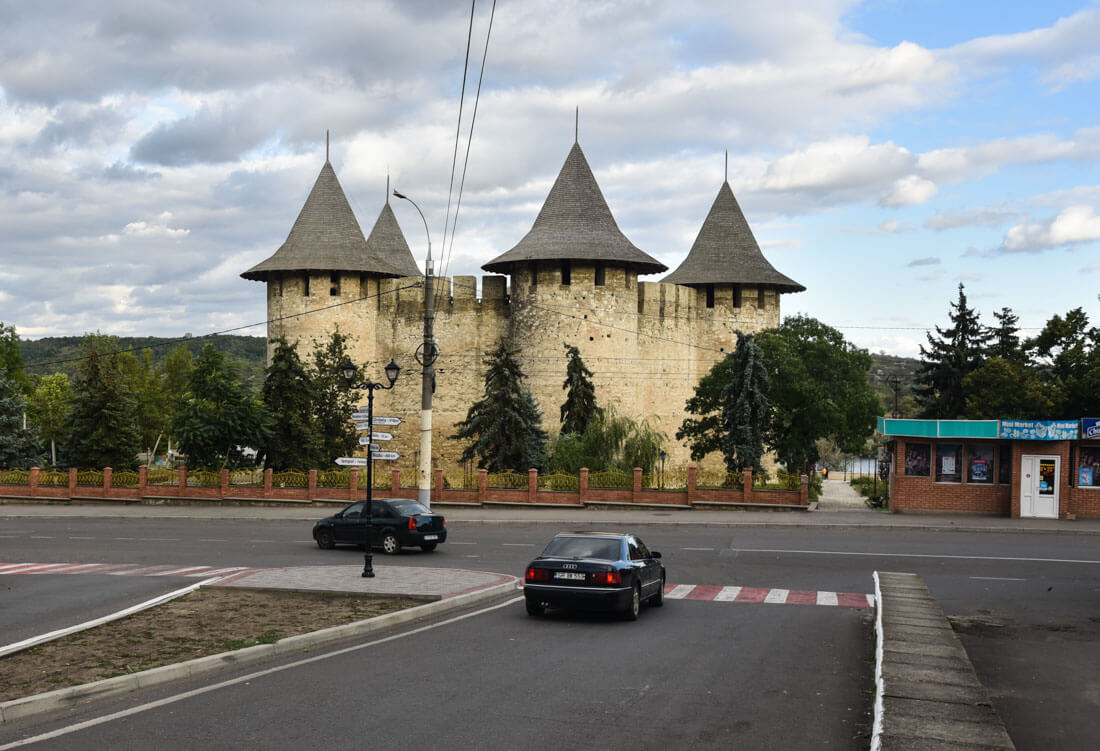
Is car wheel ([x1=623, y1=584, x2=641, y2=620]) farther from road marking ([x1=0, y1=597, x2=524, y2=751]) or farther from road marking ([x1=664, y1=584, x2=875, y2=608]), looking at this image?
road marking ([x1=664, y1=584, x2=875, y2=608])

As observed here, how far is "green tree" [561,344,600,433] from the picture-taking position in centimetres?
4338

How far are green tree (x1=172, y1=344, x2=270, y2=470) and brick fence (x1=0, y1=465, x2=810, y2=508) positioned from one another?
136 cm

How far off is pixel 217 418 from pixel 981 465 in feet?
88.9

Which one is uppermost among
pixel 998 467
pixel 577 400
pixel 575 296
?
pixel 575 296

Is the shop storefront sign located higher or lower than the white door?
higher

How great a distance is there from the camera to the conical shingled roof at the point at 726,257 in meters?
51.2

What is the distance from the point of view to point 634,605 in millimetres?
14344

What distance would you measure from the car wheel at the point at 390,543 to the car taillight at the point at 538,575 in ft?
31.6

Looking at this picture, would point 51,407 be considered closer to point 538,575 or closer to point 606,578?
point 538,575

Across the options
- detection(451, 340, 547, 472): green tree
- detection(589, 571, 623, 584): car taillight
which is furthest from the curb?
detection(451, 340, 547, 472): green tree

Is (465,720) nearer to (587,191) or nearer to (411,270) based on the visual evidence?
(587,191)

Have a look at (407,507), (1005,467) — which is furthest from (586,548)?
(1005,467)

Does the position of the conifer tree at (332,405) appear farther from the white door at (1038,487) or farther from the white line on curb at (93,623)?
the white line on curb at (93,623)

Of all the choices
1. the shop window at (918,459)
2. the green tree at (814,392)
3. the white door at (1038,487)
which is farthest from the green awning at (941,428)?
the green tree at (814,392)
